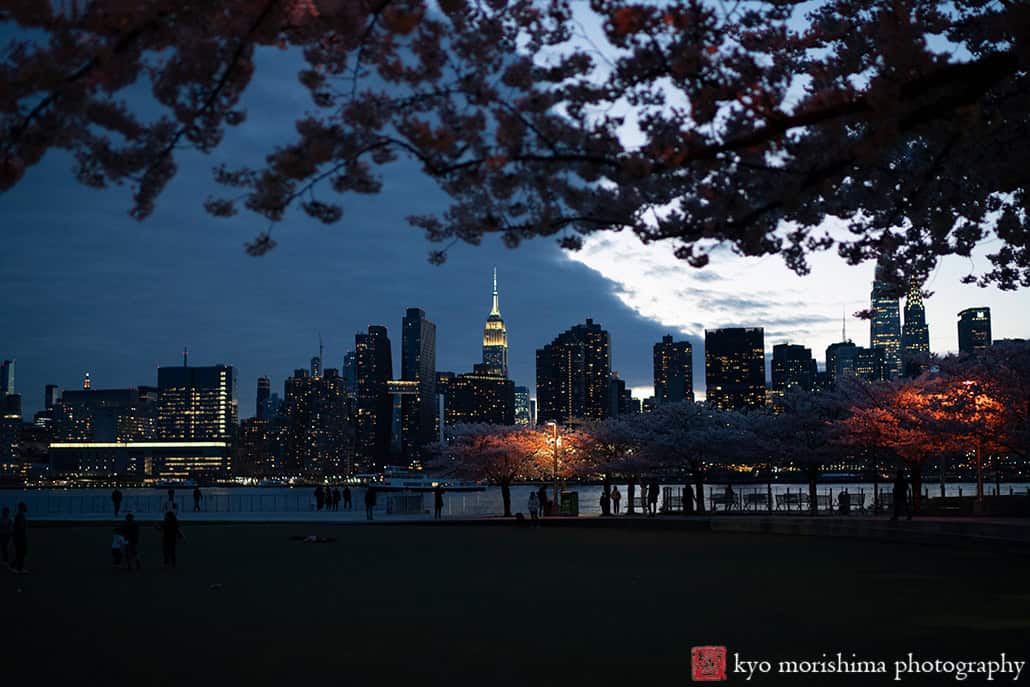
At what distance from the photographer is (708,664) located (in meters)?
11.8

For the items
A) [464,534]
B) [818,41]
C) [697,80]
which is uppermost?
[818,41]

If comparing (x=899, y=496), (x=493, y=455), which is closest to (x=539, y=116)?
(x=899, y=496)

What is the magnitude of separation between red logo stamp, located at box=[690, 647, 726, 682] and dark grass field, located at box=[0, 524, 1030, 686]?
15cm

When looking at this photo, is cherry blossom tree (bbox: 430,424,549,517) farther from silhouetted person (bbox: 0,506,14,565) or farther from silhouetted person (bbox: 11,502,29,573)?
silhouetted person (bbox: 11,502,29,573)

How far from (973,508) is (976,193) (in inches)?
1472

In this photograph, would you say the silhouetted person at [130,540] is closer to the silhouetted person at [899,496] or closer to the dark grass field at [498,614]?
the dark grass field at [498,614]

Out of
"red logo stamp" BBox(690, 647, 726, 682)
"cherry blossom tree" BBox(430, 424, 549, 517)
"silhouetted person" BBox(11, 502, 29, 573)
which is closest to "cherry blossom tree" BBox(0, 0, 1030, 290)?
"red logo stamp" BBox(690, 647, 726, 682)

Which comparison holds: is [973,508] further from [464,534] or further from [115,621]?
[115,621]

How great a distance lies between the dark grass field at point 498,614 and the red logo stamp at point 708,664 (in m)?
0.15

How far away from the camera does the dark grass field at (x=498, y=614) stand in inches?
481

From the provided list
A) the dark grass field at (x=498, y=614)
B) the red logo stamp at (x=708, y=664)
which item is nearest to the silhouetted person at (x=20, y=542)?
the dark grass field at (x=498, y=614)

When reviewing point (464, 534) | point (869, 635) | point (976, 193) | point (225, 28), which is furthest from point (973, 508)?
point (225, 28)

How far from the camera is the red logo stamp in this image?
1142 cm

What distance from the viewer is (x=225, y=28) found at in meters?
7.66
